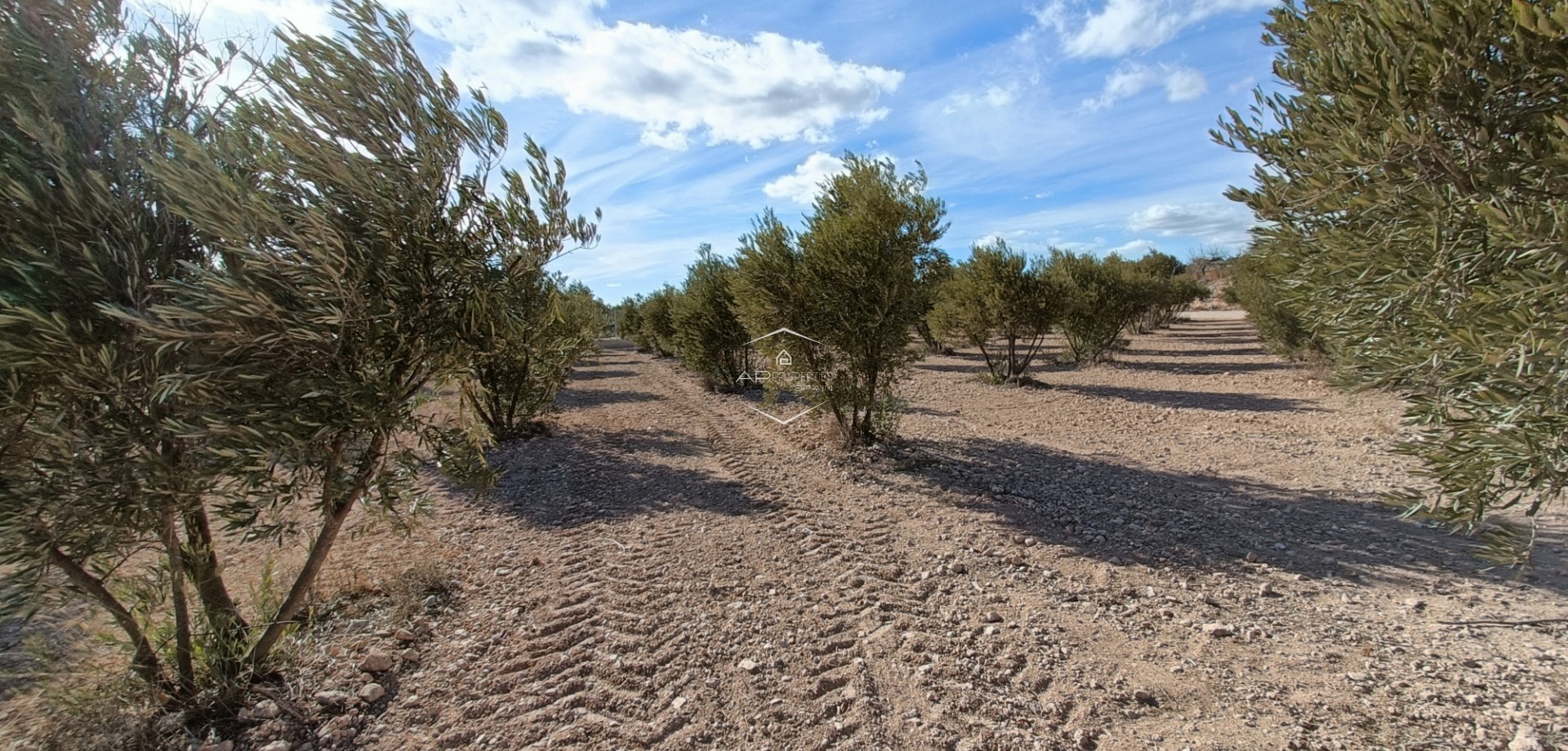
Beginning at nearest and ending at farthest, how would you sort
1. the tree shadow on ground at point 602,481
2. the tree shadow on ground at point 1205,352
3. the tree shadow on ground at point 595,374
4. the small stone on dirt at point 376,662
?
the small stone on dirt at point 376,662 → the tree shadow on ground at point 602,481 → the tree shadow on ground at point 1205,352 → the tree shadow on ground at point 595,374

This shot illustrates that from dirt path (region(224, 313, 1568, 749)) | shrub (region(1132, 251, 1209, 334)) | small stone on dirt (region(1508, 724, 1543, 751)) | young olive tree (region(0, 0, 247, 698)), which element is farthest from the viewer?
shrub (region(1132, 251, 1209, 334))

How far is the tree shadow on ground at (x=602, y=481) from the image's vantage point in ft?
24.9

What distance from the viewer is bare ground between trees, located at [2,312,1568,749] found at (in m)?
3.41

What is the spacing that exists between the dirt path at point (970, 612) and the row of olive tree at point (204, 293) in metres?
1.56

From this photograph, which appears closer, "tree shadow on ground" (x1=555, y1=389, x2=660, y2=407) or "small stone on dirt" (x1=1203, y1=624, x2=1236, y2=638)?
"small stone on dirt" (x1=1203, y1=624, x2=1236, y2=638)

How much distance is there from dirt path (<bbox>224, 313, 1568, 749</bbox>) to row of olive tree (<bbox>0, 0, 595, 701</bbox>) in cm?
156

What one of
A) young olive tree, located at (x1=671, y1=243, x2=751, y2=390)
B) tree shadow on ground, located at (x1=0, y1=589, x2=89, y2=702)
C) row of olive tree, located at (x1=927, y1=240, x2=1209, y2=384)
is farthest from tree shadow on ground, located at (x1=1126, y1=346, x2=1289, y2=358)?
tree shadow on ground, located at (x1=0, y1=589, x2=89, y2=702)

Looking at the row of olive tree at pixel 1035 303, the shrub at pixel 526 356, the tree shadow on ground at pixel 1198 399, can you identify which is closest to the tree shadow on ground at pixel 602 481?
the shrub at pixel 526 356

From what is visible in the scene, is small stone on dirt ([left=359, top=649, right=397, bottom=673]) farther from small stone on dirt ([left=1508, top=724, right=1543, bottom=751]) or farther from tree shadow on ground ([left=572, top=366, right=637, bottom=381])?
tree shadow on ground ([left=572, top=366, right=637, bottom=381])

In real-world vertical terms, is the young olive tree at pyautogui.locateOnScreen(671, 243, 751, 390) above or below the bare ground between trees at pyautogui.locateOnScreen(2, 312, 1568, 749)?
above

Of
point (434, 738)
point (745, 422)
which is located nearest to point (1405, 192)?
point (434, 738)

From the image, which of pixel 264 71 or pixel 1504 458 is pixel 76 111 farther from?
pixel 1504 458

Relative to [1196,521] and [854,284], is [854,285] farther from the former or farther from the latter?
[1196,521]

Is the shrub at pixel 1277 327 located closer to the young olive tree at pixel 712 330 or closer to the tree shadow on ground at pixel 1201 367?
the tree shadow on ground at pixel 1201 367
